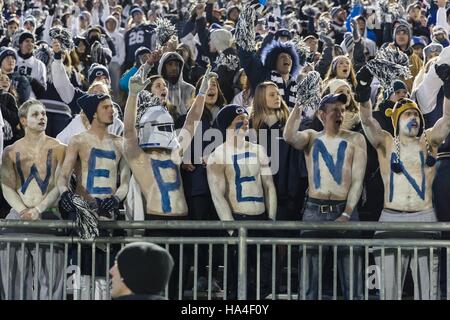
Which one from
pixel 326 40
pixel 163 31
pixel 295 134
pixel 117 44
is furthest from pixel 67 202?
pixel 117 44

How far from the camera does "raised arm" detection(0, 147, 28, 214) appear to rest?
11086mm

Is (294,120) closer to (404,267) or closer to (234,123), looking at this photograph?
(234,123)

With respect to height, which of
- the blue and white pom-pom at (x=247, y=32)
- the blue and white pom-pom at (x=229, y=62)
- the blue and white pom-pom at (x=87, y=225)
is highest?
the blue and white pom-pom at (x=247, y=32)

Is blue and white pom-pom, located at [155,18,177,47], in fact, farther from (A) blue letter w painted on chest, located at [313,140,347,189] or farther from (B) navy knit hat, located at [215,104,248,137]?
(A) blue letter w painted on chest, located at [313,140,347,189]

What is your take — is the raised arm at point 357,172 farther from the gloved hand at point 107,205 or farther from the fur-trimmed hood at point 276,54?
the fur-trimmed hood at point 276,54

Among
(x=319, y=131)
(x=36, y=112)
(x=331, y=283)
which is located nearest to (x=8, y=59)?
(x=36, y=112)

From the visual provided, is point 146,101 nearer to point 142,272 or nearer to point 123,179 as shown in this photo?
point 123,179

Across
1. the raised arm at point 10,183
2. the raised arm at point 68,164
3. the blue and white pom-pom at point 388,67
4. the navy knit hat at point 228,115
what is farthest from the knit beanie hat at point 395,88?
the raised arm at point 10,183

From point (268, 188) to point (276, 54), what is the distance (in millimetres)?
2335

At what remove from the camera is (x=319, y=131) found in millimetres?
11805

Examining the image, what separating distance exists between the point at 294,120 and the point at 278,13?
11460 mm

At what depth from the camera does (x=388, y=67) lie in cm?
1132

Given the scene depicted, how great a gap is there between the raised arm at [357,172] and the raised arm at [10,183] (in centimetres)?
278

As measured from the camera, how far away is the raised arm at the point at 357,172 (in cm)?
1097
